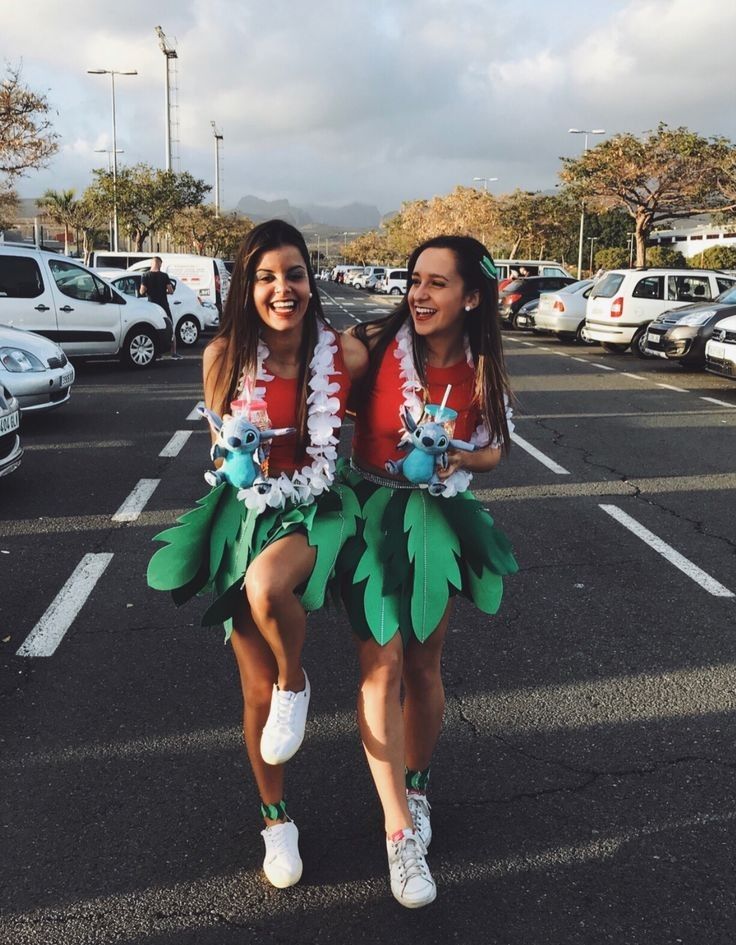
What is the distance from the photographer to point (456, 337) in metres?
2.85

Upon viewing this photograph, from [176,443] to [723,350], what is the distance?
7.82m

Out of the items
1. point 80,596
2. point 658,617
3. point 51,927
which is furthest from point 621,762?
point 80,596

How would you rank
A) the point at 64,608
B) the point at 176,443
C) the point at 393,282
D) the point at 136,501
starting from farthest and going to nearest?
1. the point at 393,282
2. the point at 176,443
3. the point at 136,501
4. the point at 64,608

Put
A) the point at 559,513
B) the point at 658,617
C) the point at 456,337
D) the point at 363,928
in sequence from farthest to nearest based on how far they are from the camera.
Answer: the point at 559,513 < the point at 658,617 < the point at 456,337 < the point at 363,928

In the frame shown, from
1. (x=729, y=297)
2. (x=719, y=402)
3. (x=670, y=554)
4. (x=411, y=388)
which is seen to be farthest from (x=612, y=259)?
(x=411, y=388)

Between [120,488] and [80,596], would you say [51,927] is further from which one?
[120,488]

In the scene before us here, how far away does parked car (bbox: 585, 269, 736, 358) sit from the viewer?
60.6 ft

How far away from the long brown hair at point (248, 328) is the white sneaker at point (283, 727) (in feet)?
2.18

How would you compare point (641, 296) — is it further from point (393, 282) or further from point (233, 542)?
point (393, 282)

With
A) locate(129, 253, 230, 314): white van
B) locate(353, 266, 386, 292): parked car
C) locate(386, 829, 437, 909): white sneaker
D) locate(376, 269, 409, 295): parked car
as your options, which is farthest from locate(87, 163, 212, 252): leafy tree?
locate(386, 829, 437, 909): white sneaker

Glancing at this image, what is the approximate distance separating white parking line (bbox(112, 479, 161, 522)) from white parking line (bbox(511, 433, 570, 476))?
9.71 feet

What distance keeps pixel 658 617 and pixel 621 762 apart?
5.22 ft

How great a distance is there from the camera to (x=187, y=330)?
20.5m

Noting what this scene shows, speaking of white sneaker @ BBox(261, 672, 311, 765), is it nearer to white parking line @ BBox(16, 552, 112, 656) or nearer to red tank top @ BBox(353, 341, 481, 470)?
red tank top @ BBox(353, 341, 481, 470)
